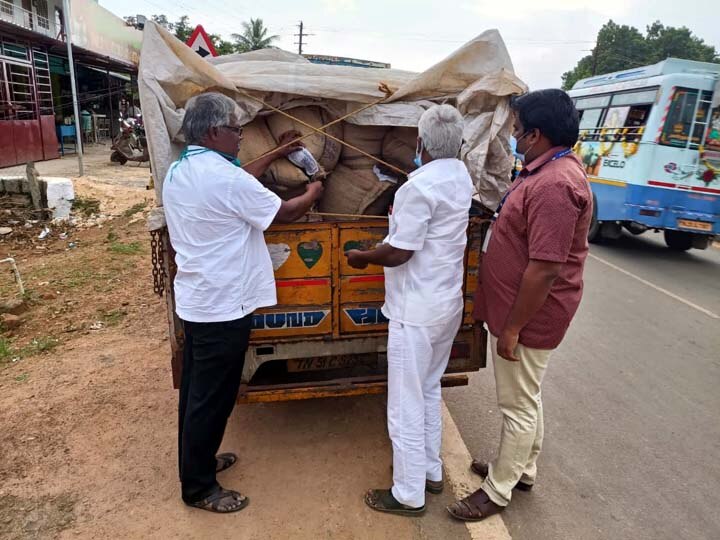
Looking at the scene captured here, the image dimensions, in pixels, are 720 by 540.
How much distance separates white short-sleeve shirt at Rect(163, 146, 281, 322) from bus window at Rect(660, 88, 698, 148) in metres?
7.58

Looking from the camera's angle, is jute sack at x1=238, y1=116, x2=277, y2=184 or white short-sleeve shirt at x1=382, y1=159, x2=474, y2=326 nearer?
white short-sleeve shirt at x1=382, y1=159, x2=474, y2=326

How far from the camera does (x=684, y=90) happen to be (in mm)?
7684

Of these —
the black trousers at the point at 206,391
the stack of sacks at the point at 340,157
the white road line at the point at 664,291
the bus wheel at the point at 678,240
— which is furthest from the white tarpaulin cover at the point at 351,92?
the bus wheel at the point at 678,240

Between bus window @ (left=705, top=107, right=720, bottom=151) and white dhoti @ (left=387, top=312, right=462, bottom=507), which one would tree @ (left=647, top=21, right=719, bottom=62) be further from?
white dhoti @ (left=387, top=312, right=462, bottom=507)

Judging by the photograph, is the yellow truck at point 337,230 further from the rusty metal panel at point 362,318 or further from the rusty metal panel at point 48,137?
the rusty metal panel at point 48,137

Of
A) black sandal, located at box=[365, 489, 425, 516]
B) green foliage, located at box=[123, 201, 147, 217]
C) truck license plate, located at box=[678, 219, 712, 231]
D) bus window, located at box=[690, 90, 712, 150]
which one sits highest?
bus window, located at box=[690, 90, 712, 150]

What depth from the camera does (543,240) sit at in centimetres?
209

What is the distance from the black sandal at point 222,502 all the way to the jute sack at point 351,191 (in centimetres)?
165

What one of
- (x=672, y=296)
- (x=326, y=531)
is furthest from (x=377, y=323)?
(x=672, y=296)

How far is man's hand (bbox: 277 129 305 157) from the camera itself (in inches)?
110

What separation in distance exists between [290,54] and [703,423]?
3861 millimetres

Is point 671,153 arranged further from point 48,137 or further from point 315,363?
point 48,137


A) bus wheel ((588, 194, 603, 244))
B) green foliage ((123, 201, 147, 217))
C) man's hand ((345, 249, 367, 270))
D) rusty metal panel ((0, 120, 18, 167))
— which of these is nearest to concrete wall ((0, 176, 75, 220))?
green foliage ((123, 201, 147, 217))

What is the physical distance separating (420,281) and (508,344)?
0.47 metres
